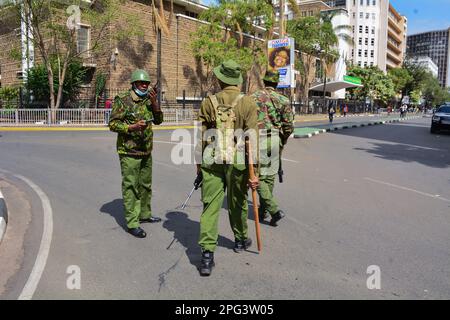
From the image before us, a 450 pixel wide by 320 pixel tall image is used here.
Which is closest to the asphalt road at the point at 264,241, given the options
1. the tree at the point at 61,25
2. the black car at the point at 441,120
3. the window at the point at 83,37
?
the black car at the point at 441,120

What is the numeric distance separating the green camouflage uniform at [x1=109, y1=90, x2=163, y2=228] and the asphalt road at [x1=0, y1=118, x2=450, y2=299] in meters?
0.37

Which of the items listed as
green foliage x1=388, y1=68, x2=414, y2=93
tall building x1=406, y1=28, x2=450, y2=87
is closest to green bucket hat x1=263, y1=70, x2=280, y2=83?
green foliage x1=388, y1=68, x2=414, y2=93

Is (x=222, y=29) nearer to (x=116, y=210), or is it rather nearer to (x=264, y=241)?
(x=116, y=210)

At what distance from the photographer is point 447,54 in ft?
630

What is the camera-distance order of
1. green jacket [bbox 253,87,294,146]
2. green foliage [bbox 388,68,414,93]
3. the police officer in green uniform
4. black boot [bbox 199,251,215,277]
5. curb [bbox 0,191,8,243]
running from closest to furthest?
black boot [bbox 199,251,215,277]
the police officer in green uniform
curb [bbox 0,191,8,243]
green jacket [bbox 253,87,294,146]
green foliage [bbox 388,68,414,93]

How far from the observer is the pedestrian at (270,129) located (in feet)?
16.5

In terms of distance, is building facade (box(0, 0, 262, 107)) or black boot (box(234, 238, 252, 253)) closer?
black boot (box(234, 238, 252, 253))

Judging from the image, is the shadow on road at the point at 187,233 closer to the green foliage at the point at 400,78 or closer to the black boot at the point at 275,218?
the black boot at the point at 275,218

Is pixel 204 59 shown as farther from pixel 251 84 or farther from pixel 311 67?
pixel 311 67

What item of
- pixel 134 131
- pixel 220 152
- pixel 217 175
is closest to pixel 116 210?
pixel 134 131

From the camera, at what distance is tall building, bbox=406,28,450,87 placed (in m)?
185

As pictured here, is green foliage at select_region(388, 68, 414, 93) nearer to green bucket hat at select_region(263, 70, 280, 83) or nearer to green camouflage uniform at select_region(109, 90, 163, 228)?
green bucket hat at select_region(263, 70, 280, 83)

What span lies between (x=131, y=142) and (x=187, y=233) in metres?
1.27

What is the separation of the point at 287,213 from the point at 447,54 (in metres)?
220
